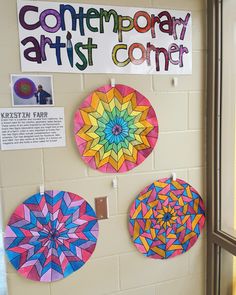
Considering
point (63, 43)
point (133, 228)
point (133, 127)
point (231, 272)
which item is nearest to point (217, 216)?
point (231, 272)

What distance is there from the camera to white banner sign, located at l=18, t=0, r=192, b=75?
3.64ft

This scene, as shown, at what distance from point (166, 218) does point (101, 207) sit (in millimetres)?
335

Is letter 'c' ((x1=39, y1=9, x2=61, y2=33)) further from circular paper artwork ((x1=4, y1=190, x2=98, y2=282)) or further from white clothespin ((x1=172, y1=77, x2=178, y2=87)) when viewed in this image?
circular paper artwork ((x1=4, y1=190, x2=98, y2=282))

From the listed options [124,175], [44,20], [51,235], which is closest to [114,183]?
[124,175]

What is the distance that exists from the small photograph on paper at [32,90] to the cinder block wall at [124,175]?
2 cm

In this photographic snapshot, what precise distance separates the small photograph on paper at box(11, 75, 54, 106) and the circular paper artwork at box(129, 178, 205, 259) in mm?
613

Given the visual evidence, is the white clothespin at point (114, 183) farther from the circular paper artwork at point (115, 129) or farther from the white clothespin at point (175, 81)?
the white clothespin at point (175, 81)

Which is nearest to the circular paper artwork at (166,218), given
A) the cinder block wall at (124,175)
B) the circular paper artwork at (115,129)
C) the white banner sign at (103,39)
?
the cinder block wall at (124,175)

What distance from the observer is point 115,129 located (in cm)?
125

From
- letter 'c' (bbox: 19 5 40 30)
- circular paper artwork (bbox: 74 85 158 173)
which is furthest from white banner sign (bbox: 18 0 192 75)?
circular paper artwork (bbox: 74 85 158 173)

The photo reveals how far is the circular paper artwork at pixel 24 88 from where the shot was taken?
3.65 feet

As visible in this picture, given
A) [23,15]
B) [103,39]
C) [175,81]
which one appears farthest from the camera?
[175,81]

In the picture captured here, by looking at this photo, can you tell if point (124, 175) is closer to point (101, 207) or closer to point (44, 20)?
point (101, 207)

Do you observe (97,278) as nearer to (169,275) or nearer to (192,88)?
(169,275)
